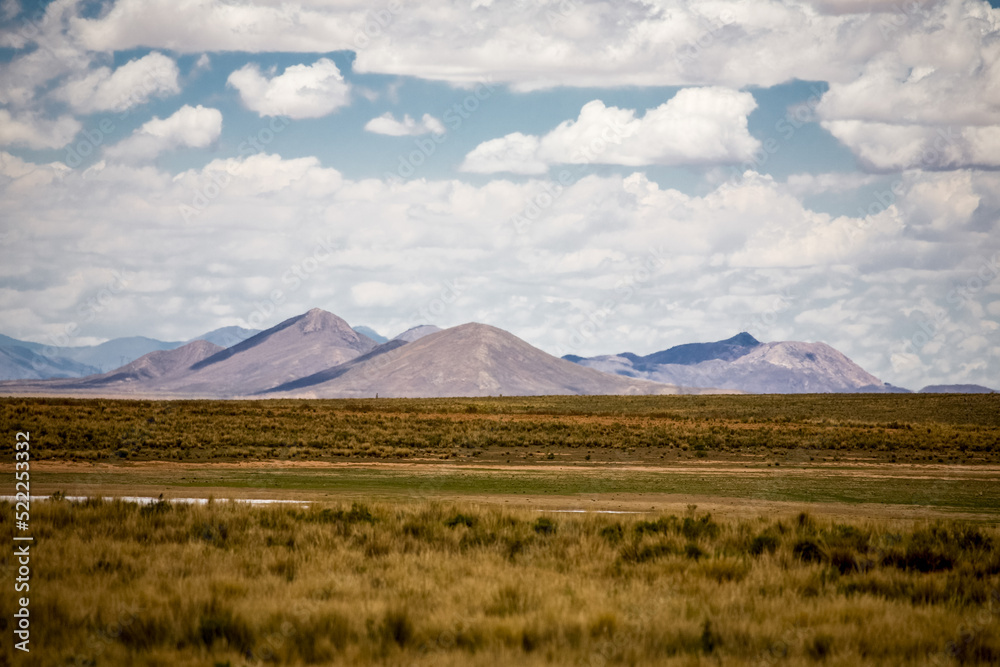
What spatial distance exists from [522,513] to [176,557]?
705 cm

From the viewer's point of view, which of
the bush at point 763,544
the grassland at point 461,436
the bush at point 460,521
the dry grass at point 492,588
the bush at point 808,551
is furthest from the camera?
the grassland at point 461,436

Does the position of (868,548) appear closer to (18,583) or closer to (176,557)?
(176,557)

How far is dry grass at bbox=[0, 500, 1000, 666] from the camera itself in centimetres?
886

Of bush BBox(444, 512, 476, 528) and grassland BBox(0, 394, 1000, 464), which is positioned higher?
bush BBox(444, 512, 476, 528)

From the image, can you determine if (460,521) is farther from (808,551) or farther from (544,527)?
(808,551)

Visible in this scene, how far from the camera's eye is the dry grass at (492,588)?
8.86 meters

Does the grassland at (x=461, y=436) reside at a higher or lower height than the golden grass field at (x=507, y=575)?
lower

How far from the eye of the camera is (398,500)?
22547mm

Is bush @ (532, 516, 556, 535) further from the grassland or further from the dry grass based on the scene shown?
the grassland

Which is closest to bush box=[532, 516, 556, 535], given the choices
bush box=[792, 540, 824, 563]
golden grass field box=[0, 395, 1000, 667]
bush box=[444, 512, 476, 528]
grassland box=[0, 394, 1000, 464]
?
golden grass field box=[0, 395, 1000, 667]

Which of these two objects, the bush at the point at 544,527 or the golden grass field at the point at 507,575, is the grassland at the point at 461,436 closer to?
the golden grass field at the point at 507,575

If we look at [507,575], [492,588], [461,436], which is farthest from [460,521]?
[461,436]

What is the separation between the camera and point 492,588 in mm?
11008

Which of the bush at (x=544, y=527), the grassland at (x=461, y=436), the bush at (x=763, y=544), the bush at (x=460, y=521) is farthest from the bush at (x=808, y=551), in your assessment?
the grassland at (x=461, y=436)
